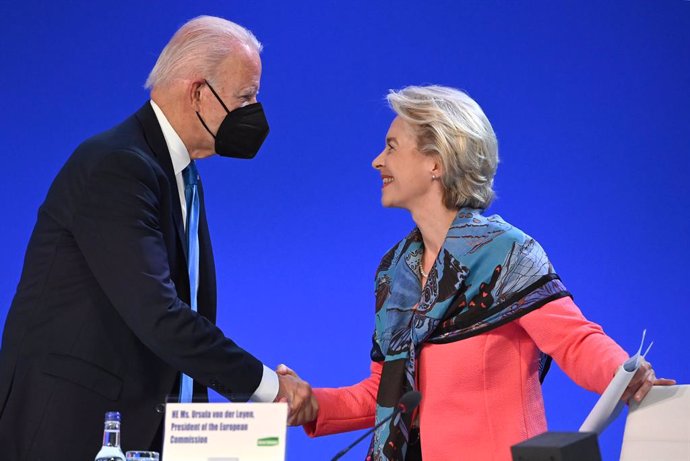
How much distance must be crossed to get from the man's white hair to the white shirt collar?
0.09 metres

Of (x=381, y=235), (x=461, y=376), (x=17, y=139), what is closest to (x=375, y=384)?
(x=461, y=376)

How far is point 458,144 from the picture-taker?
220 cm

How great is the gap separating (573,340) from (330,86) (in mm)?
1909

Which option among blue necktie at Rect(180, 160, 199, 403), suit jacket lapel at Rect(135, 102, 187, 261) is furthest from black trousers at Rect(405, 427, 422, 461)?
suit jacket lapel at Rect(135, 102, 187, 261)

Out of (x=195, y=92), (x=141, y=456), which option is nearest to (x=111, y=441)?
(x=141, y=456)

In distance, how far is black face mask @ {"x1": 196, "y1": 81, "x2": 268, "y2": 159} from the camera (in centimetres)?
232

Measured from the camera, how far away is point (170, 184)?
2.11 meters

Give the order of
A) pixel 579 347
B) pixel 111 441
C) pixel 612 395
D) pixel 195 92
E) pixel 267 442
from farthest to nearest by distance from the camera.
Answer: pixel 195 92, pixel 579 347, pixel 612 395, pixel 111 441, pixel 267 442

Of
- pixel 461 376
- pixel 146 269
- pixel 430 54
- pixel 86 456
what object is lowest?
pixel 86 456

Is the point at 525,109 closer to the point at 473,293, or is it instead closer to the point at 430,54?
the point at 430,54

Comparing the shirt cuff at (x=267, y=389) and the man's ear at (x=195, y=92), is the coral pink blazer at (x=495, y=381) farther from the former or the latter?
the man's ear at (x=195, y=92)

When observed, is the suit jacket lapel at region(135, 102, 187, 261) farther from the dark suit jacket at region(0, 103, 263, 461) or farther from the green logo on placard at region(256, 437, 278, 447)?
the green logo on placard at region(256, 437, 278, 447)

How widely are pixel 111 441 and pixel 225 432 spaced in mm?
266

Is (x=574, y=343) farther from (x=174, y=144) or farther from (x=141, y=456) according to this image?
(x=174, y=144)
